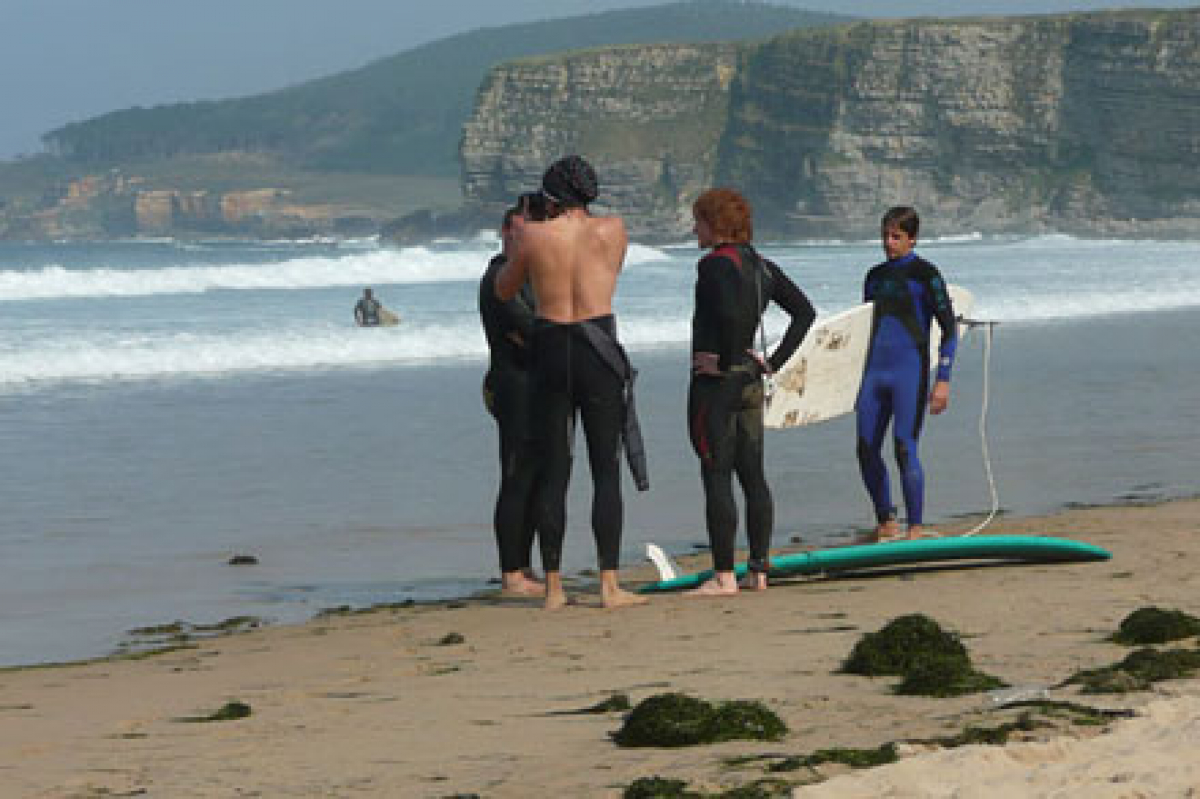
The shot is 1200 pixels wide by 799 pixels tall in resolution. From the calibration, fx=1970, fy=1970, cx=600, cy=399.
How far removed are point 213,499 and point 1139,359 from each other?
41.9 feet

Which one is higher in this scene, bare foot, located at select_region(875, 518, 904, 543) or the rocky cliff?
the rocky cliff

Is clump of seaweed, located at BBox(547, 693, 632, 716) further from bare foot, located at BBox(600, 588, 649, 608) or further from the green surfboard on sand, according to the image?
the green surfboard on sand

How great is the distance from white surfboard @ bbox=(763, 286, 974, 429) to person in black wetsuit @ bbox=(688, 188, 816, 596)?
1.09 m

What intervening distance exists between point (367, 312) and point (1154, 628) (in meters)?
24.6

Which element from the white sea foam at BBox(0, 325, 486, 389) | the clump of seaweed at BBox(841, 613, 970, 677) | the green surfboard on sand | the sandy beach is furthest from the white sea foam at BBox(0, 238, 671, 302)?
the clump of seaweed at BBox(841, 613, 970, 677)

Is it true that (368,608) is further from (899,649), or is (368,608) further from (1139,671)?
(1139,671)

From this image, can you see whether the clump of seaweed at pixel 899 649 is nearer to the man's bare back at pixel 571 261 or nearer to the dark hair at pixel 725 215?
the man's bare back at pixel 571 261

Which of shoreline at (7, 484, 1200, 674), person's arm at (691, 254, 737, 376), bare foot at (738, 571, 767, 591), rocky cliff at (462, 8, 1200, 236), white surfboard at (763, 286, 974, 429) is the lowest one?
shoreline at (7, 484, 1200, 674)

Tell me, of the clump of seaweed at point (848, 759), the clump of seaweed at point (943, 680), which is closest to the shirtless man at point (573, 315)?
the clump of seaweed at point (943, 680)

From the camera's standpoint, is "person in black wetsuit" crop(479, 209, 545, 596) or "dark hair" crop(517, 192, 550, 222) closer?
"dark hair" crop(517, 192, 550, 222)

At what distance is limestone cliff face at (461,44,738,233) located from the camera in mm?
160750

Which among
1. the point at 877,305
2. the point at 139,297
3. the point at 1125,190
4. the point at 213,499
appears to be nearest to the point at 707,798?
the point at 877,305

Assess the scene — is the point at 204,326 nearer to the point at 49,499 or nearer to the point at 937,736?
the point at 49,499

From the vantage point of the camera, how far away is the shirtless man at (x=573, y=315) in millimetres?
7609
